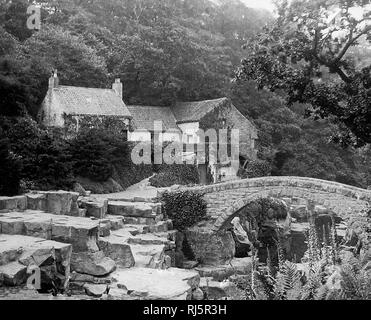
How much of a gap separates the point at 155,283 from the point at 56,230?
3123mm

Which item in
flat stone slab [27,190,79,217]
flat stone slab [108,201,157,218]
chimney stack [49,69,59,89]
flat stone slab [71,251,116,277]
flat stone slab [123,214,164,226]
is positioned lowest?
flat stone slab [71,251,116,277]

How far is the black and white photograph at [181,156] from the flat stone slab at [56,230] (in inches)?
1.8

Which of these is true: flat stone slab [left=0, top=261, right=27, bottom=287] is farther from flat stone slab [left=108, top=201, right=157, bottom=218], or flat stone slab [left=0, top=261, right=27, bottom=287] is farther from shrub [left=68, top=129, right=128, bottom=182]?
shrub [left=68, top=129, right=128, bottom=182]

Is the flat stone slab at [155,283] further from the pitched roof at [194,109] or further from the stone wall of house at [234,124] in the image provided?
the stone wall of house at [234,124]

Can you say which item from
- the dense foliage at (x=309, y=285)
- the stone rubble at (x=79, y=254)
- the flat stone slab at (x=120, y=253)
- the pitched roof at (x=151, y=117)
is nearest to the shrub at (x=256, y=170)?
the pitched roof at (x=151, y=117)

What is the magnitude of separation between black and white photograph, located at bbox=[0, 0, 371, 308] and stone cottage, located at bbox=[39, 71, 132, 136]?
136 mm

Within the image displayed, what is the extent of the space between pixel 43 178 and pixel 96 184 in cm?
593

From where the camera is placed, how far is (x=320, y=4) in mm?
12297

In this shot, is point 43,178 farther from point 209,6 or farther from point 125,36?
point 209,6

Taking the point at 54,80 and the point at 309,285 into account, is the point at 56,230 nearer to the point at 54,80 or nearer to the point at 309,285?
the point at 309,285

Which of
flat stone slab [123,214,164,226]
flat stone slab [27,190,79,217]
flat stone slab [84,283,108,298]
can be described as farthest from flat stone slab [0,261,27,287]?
flat stone slab [123,214,164,226]

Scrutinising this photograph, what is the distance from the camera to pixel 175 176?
3095 cm

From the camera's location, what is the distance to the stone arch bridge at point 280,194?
62.3 feet

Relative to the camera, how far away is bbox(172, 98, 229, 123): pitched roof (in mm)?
36750
